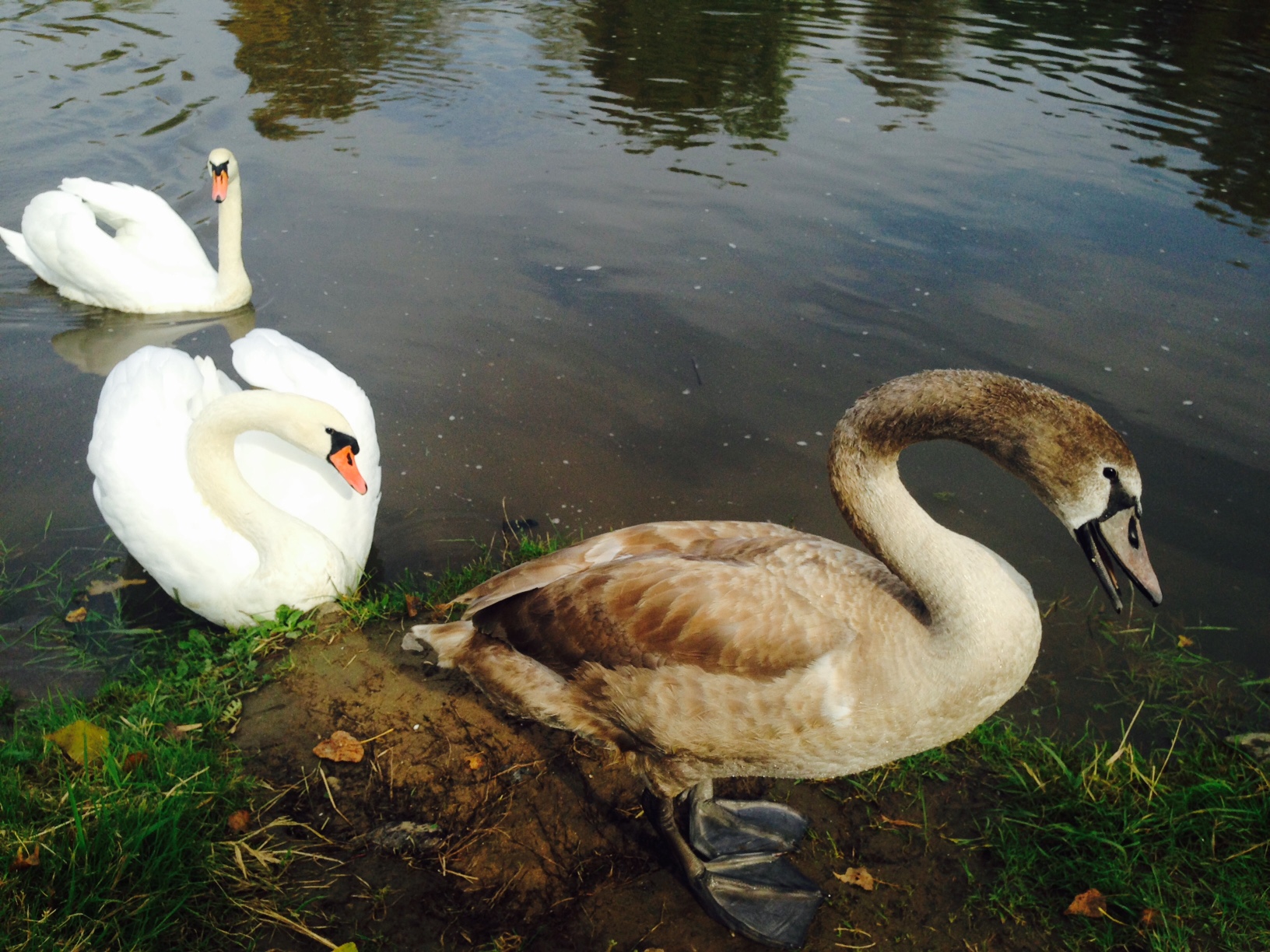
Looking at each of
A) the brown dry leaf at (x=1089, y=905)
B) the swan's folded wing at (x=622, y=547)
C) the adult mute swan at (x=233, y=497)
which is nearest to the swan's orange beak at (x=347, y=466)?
the adult mute swan at (x=233, y=497)

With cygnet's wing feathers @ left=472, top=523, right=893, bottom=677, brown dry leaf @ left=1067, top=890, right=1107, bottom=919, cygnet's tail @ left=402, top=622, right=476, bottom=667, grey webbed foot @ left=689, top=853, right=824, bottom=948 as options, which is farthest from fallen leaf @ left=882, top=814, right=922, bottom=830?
cygnet's tail @ left=402, top=622, right=476, bottom=667

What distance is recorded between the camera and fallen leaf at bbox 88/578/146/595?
4.54 meters

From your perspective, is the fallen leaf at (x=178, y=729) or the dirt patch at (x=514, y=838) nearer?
the dirt patch at (x=514, y=838)

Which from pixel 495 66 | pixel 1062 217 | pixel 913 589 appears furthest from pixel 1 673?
pixel 495 66

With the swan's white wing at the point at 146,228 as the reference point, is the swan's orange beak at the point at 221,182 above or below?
above

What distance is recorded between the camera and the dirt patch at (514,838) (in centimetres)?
299

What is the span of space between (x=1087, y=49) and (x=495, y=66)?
9.42 m

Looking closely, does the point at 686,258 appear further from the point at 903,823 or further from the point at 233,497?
the point at 903,823

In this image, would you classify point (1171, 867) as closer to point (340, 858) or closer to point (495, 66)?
point (340, 858)

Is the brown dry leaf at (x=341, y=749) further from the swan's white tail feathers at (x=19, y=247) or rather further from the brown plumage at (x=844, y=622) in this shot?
the swan's white tail feathers at (x=19, y=247)

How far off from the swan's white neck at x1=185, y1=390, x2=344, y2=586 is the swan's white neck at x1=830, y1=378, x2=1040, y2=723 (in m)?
2.43

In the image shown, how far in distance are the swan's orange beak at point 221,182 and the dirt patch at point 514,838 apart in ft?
16.4

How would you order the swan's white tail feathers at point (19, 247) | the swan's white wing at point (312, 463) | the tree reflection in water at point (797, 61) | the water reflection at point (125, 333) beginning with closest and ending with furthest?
the swan's white wing at point (312, 463) → the water reflection at point (125, 333) → the swan's white tail feathers at point (19, 247) → the tree reflection in water at point (797, 61)

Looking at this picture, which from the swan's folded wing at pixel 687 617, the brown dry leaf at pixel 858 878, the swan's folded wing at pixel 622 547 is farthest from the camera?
the swan's folded wing at pixel 622 547
